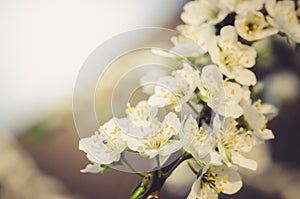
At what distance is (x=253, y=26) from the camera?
1040 millimetres

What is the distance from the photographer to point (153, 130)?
90cm

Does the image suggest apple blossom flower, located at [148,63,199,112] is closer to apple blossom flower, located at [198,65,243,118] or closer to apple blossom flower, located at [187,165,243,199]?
apple blossom flower, located at [198,65,243,118]

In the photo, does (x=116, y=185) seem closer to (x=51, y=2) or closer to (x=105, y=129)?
(x=105, y=129)

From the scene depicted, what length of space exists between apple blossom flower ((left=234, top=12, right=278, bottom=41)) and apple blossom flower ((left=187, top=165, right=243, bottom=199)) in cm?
29

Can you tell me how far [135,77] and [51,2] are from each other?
256 mm

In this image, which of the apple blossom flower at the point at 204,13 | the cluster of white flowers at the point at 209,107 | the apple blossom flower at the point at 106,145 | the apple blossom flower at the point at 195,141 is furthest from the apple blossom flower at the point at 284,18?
the apple blossom flower at the point at 106,145

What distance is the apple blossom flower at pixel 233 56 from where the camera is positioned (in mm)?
977

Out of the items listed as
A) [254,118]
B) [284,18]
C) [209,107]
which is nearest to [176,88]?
[209,107]

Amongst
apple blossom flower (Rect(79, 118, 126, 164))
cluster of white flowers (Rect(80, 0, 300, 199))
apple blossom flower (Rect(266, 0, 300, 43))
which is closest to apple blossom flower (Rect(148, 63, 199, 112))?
cluster of white flowers (Rect(80, 0, 300, 199))

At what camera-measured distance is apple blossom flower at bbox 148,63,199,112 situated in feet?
3.02

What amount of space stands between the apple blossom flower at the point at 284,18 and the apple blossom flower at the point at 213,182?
14.0 inches

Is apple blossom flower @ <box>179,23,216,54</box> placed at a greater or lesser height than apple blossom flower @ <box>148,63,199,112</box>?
greater

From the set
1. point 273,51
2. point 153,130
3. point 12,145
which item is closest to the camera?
point 153,130

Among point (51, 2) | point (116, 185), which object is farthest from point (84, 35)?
point (116, 185)
